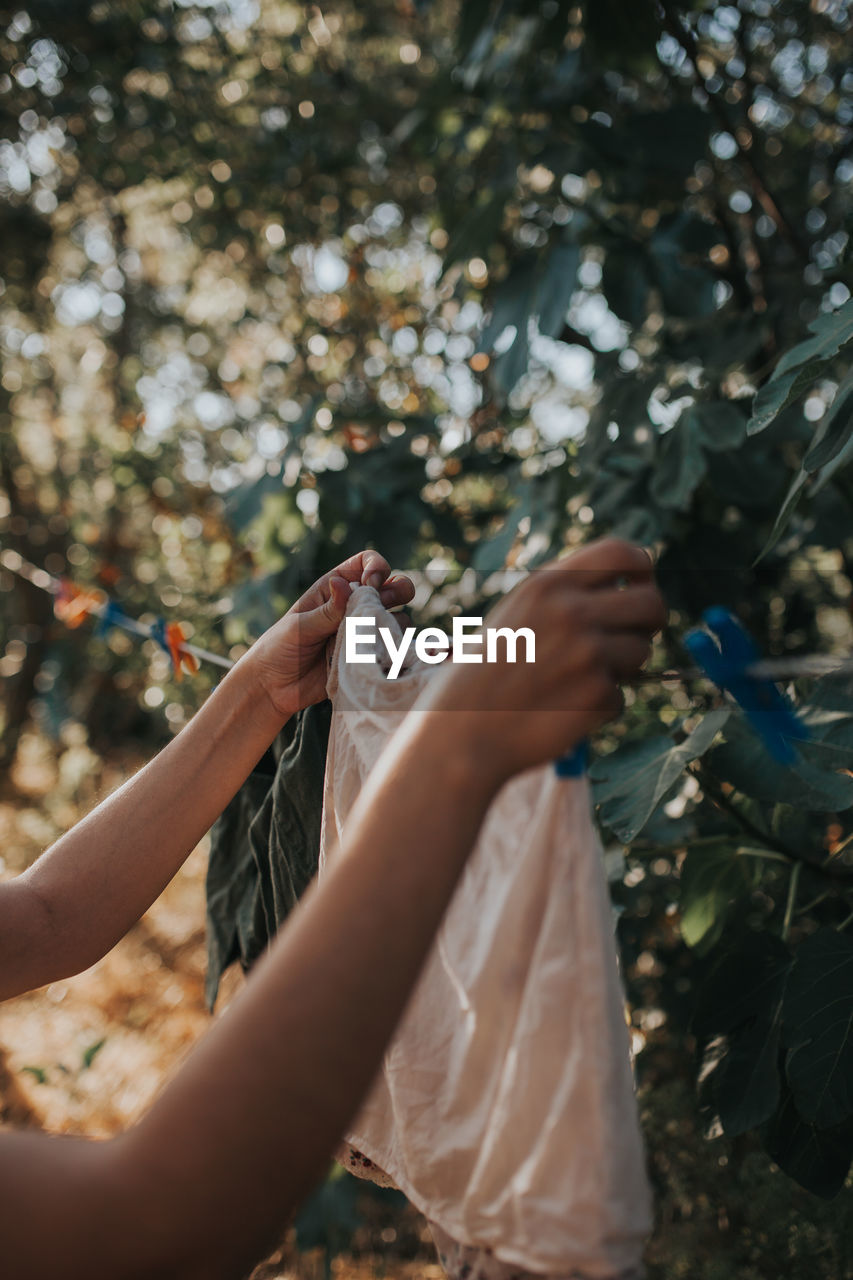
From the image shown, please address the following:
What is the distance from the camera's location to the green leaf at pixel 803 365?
2.54ft

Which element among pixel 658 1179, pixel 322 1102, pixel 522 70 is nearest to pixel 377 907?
pixel 322 1102

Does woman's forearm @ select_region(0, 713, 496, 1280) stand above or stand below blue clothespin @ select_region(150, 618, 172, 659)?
below

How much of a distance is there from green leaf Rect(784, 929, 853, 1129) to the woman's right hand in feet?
1.88

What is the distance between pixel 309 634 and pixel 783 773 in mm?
505

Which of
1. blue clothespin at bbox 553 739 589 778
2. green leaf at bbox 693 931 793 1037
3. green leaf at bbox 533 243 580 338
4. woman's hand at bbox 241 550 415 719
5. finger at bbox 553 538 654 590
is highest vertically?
green leaf at bbox 533 243 580 338

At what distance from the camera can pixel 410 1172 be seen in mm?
624

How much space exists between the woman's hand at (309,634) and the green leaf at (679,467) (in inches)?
25.0

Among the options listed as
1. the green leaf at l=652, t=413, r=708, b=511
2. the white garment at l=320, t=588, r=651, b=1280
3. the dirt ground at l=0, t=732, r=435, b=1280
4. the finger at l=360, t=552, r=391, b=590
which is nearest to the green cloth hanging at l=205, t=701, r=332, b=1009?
the finger at l=360, t=552, r=391, b=590

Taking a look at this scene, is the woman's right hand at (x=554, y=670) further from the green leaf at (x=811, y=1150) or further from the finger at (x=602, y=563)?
the green leaf at (x=811, y=1150)

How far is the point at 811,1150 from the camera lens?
0.94 metres

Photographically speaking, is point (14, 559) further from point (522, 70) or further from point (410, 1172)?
point (410, 1172)

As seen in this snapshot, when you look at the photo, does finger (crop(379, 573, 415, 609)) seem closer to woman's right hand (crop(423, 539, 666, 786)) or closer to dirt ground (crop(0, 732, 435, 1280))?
woman's right hand (crop(423, 539, 666, 786))

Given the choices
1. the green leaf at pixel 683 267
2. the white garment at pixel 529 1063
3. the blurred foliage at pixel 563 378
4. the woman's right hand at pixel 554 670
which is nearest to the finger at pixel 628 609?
the woman's right hand at pixel 554 670

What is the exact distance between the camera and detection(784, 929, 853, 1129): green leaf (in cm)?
87
